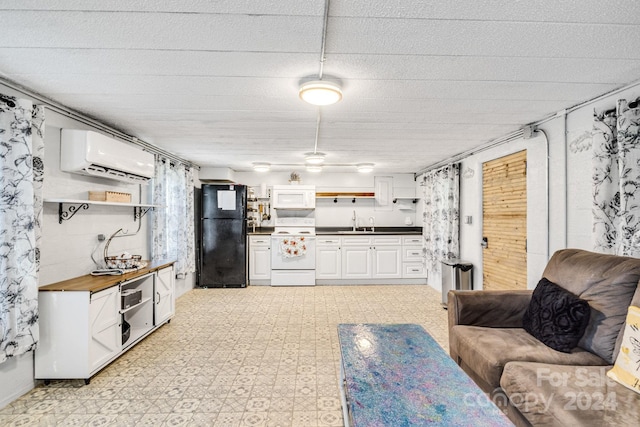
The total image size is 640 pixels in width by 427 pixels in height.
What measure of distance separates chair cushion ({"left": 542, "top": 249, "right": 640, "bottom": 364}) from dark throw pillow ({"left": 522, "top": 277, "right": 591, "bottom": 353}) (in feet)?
0.17

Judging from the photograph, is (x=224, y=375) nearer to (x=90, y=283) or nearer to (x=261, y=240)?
(x=90, y=283)

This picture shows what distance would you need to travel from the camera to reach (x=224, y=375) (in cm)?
255

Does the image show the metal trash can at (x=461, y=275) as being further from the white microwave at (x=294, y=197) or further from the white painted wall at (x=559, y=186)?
the white microwave at (x=294, y=197)

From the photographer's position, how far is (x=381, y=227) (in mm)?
6648

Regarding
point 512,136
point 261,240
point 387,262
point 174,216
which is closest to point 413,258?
point 387,262

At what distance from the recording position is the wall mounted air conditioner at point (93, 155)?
2693mm

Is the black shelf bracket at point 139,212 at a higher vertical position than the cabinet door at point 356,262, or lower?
higher

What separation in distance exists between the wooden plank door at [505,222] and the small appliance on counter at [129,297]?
3.98m

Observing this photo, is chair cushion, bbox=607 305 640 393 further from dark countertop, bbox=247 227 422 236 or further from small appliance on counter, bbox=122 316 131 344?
dark countertop, bbox=247 227 422 236

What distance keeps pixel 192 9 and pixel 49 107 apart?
1.99 meters

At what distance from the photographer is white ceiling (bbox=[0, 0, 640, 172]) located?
56.0 inches

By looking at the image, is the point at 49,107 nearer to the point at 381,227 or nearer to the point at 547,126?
the point at 547,126

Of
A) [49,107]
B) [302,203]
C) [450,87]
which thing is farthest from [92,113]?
[302,203]

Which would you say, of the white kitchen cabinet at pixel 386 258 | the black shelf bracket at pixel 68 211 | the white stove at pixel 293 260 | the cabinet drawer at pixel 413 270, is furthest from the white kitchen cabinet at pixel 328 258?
the black shelf bracket at pixel 68 211
